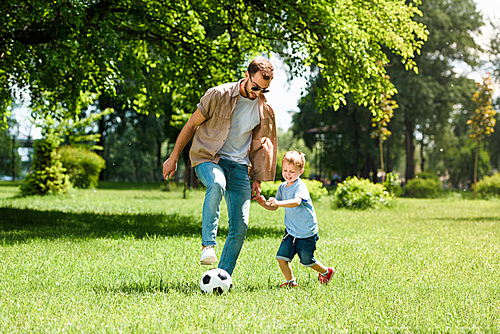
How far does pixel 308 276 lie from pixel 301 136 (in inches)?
1463

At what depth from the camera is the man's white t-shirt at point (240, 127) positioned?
429 centimetres

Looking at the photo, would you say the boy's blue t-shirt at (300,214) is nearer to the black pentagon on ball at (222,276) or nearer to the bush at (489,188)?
the black pentagon on ball at (222,276)

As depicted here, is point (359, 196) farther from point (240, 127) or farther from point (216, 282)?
point (216, 282)

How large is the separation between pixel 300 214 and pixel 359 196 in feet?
41.5

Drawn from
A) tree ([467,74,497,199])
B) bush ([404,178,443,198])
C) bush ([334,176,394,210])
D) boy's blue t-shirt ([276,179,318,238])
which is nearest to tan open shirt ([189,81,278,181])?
boy's blue t-shirt ([276,179,318,238])

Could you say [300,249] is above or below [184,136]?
below

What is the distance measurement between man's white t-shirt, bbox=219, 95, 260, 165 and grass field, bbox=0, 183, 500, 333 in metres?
1.27

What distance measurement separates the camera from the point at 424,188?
29703 mm

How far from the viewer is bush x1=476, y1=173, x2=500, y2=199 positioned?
26.6m

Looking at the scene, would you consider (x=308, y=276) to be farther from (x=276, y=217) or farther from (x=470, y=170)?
(x=470, y=170)

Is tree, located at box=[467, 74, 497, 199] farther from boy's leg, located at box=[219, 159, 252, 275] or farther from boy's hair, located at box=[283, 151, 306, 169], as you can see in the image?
boy's leg, located at box=[219, 159, 252, 275]

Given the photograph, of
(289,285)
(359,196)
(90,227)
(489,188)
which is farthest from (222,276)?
(489,188)

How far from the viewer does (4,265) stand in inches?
215

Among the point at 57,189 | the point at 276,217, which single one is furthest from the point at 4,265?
the point at 57,189
